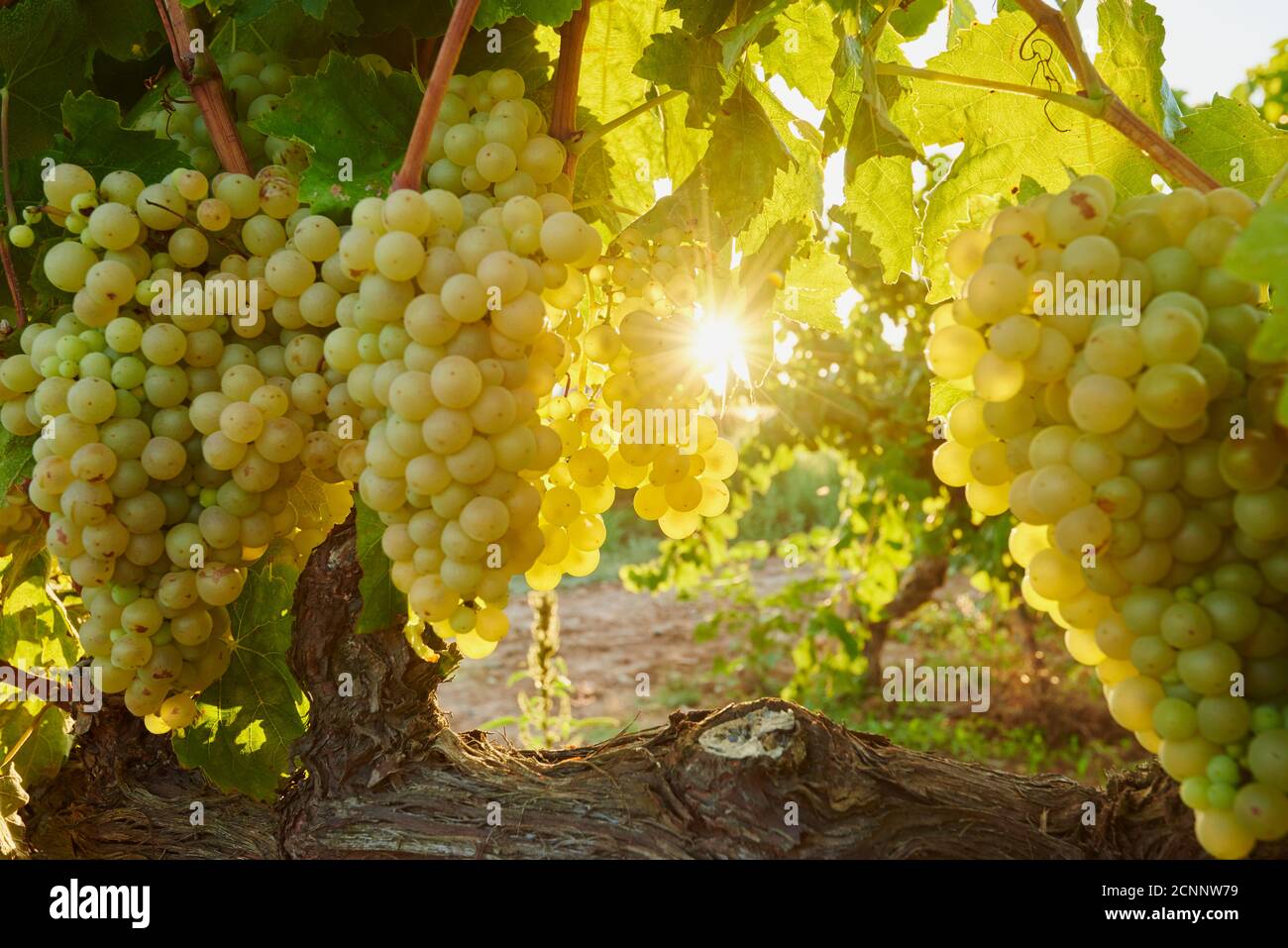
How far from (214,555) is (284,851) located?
281mm

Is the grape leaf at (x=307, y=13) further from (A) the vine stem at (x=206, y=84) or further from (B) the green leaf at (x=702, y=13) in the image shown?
(B) the green leaf at (x=702, y=13)

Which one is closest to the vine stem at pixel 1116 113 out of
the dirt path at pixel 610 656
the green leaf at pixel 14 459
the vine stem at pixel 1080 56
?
the vine stem at pixel 1080 56

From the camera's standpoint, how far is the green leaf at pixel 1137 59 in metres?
0.95

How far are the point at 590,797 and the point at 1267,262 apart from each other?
61cm

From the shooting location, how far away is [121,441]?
0.79m

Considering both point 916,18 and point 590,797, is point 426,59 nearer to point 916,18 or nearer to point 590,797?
point 916,18

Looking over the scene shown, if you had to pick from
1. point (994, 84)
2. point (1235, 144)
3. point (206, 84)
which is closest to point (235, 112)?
point (206, 84)

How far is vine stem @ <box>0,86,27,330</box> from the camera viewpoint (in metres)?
0.88

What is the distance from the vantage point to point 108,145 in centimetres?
85

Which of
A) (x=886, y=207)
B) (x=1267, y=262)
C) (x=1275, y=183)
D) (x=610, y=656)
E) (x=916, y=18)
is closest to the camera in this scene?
(x=1267, y=262)

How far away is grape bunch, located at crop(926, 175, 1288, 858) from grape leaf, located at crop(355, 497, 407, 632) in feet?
1.55

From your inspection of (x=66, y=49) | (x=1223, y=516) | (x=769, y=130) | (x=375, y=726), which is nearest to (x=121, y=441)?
(x=375, y=726)

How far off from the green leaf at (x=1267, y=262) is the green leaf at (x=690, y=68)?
0.49 meters

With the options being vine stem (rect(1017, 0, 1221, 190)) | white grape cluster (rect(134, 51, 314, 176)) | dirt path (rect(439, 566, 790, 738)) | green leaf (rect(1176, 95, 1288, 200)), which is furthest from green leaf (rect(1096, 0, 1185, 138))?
dirt path (rect(439, 566, 790, 738))
